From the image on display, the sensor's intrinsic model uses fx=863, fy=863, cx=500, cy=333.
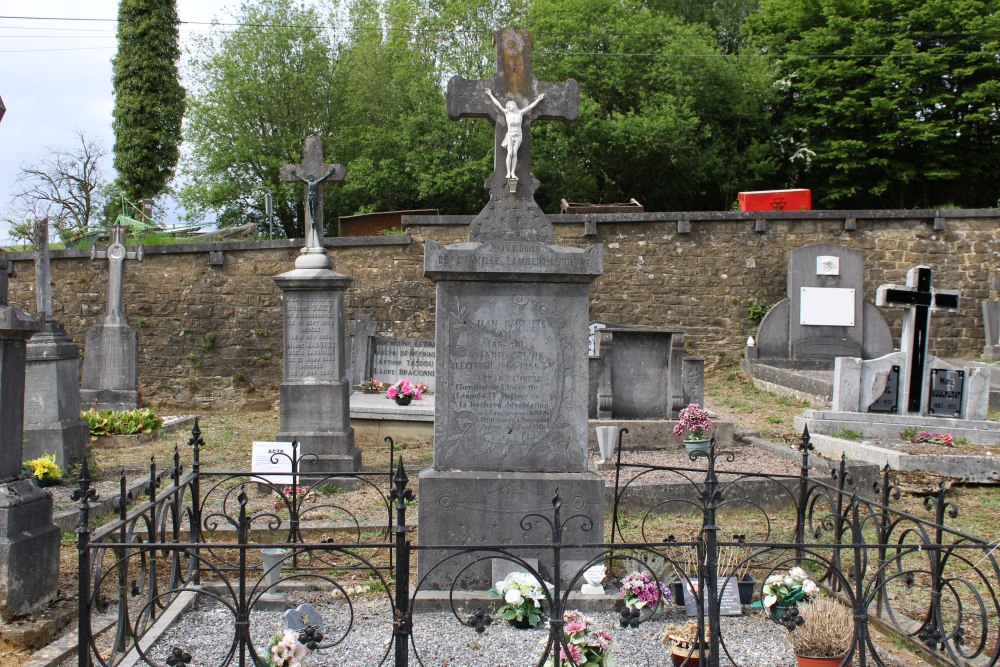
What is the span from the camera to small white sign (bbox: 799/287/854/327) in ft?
53.5

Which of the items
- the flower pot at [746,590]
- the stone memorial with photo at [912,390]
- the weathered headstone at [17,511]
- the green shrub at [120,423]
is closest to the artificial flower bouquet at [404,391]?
the green shrub at [120,423]

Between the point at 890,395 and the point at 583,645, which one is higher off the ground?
the point at 890,395

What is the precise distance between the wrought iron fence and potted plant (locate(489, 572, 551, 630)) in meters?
0.09

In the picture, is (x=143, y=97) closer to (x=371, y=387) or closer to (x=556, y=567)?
(x=371, y=387)

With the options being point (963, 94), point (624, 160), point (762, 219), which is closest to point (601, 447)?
point (762, 219)

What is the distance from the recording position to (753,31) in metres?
27.2

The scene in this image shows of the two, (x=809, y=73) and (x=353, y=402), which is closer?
(x=353, y=402)

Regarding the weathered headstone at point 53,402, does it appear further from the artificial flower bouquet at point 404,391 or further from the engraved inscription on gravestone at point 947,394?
the engraved inscription on gravestone at point 947,394

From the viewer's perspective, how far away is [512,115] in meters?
5.79

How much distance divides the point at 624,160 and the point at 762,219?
732cm

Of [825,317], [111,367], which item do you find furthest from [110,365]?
[825,317]

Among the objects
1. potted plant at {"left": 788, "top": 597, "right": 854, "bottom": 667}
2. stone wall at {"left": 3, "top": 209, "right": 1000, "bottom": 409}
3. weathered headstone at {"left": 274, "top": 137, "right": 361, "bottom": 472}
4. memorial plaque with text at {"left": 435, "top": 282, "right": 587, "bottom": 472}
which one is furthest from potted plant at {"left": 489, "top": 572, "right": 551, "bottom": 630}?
stone wall at {"left": 3, "top": 209, "right": 1000, "bottom": 409}

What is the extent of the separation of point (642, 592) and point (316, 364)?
5840mm

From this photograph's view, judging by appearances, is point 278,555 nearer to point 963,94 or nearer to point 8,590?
point 8,590
